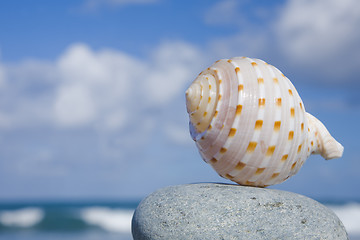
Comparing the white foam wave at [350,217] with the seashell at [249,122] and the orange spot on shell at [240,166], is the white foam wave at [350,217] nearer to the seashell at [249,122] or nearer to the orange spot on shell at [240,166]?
the seashell at [249,122]

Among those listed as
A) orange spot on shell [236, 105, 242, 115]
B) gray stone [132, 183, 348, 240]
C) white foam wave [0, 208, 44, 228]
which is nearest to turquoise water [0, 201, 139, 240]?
white foam wave [0, 208, 44, 228]

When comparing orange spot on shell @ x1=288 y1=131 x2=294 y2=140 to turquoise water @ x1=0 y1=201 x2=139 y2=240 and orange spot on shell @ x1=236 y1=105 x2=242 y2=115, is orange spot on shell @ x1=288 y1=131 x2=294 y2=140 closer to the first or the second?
orange spot on shell @ x1=236 y1=105 x2=242 y2=115

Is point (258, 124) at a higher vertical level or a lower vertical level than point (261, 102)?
lower

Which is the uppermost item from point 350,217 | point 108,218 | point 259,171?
point 108,218

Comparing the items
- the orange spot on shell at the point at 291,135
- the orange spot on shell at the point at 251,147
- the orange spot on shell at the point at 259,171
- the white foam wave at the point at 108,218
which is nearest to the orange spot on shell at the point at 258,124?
the orange spot on shell at the point at 251,147

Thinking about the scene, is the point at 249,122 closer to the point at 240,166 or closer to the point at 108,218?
the point at 240,166

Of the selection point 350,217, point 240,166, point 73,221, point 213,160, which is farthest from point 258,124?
point 350,217
